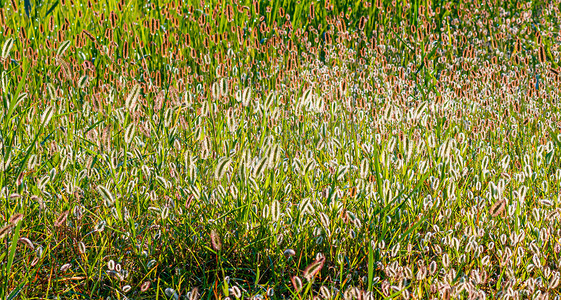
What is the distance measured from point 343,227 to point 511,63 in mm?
2309

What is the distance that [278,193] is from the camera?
1854 millimetres

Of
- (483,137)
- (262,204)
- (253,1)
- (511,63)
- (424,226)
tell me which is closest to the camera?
(262,204)

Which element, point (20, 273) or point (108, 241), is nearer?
point (20, 273)

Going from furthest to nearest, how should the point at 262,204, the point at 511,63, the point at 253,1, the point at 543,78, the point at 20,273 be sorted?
the point at 253,1
the point at 511,63
the point at 543,78
the point at 262,204
the point at 20,273

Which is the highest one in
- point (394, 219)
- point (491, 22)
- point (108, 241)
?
point (491, 22)

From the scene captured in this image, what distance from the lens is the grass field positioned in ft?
4.92

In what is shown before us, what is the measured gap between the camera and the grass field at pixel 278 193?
1501mm

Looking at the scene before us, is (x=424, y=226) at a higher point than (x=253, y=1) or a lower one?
lower

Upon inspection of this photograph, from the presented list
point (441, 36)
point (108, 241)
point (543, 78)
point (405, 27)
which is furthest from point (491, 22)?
point (108, 241)

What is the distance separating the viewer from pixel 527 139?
2375 millimetres

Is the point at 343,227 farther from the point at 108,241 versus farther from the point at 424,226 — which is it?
the point at 108,241

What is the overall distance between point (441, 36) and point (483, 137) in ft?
6.10

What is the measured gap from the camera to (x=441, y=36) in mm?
4012

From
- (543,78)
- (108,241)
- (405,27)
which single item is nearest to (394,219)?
(108,241)
